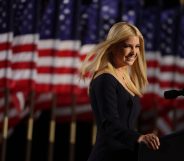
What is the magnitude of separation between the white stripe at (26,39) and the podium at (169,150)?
19.9 feet

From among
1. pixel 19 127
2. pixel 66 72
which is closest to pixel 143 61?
pixel 66 72

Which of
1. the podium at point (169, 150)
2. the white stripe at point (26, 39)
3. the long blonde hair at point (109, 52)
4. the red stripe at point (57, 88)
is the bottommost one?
the red stripe at point (57, 88)

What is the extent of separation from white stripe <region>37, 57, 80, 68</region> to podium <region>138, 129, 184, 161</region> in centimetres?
613

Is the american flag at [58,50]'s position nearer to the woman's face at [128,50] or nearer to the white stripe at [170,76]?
the white stripe at [170,76]

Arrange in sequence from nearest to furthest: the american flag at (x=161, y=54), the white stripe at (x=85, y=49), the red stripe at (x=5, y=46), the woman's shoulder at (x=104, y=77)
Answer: the woman's shoulder at (x=104, y=77) < the red stripe at (x=5, y=46) < the white stripe at (x=85, y=49) < the american flag at (x=161, y=54)

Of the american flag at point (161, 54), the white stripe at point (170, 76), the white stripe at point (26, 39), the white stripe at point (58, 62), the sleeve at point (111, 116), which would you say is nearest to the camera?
the sleeve at point (111, 116)

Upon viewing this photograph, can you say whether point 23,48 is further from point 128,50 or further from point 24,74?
point 128,50

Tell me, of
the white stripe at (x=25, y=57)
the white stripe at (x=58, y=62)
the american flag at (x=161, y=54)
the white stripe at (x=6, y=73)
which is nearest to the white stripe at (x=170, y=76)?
the american flag at (x=161, y=54)

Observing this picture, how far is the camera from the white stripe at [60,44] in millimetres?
8352

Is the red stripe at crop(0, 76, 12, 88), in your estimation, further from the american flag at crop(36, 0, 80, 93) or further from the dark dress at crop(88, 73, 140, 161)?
the dark dress at crop(88, 73, 140, 161)

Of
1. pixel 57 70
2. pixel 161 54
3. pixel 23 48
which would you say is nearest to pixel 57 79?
pixel 57 70

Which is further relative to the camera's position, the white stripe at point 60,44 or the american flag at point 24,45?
the white stripe at point 60,44

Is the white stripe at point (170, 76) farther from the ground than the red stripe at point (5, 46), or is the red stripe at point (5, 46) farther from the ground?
the red stripe at point (5, 46)

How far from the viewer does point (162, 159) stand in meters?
2.15
